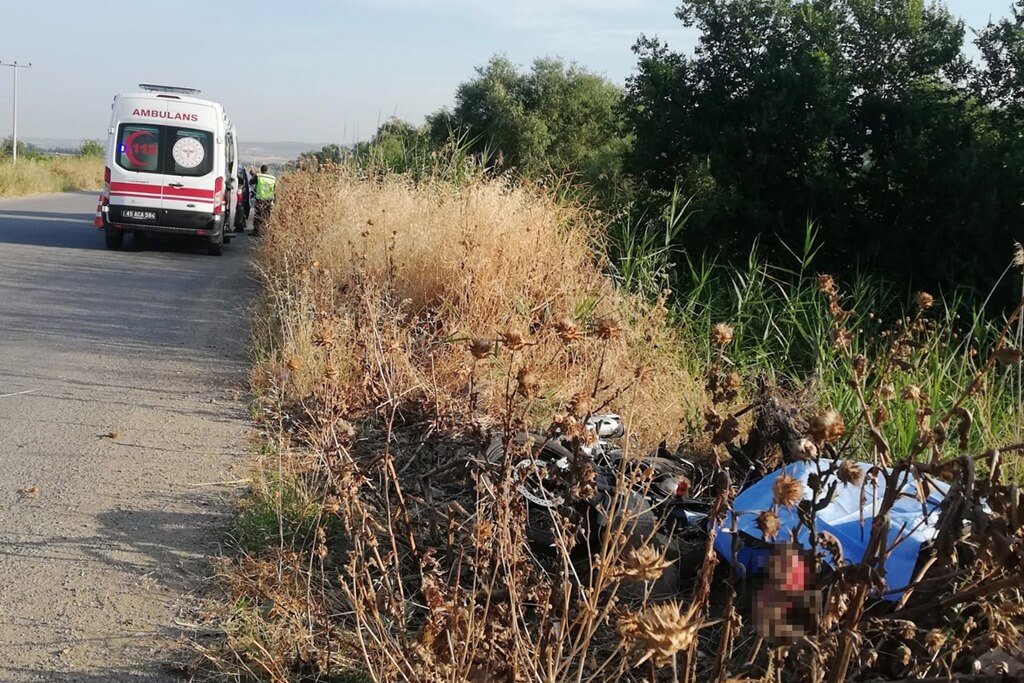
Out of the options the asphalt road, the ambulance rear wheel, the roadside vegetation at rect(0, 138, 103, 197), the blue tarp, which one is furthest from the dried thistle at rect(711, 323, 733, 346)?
the roadside vegetation at rect(0, 138, 103, 197)

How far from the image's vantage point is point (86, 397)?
6.89m

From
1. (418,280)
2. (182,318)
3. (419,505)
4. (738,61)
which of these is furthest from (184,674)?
(738,61)

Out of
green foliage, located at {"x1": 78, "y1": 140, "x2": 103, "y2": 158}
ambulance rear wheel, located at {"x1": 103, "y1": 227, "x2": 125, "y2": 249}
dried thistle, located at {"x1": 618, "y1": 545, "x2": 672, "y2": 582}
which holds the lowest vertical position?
green foliage, located at {"x1": 78, "y1": 140, "x2": 103, "y2": 158}

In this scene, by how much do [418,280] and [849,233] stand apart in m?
5.82

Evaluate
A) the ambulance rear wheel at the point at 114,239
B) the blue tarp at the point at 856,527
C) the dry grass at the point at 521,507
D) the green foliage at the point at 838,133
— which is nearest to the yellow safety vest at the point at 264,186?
the ambulance rear wheel at the point at 114,239

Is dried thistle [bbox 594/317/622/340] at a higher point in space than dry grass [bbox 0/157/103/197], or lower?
higher

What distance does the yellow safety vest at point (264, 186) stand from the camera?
24.0 meters

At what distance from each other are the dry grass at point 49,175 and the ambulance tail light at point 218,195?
812 inches

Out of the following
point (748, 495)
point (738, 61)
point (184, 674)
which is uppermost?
point (738, 61)

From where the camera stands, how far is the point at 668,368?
6.64 metres

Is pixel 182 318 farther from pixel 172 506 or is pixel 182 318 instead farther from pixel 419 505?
pixel 419 505

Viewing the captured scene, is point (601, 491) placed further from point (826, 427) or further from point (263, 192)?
point (263, 192)

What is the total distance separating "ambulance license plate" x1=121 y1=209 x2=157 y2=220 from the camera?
17656mm

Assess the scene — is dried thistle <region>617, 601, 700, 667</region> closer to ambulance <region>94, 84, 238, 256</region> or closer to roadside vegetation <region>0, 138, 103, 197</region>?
ambulance <region>94, 84, 238, 256</region>
